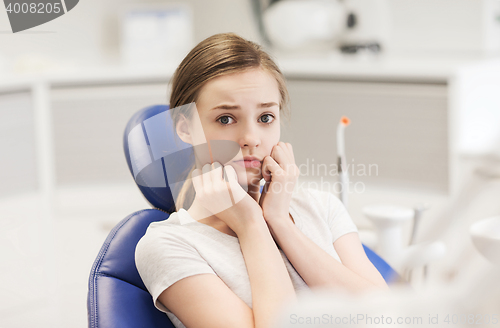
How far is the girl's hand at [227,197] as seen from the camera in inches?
18.5

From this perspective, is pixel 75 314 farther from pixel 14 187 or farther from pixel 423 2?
pixel 423 2

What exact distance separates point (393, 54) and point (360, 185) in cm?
53

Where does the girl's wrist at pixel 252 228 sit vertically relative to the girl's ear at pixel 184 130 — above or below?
below

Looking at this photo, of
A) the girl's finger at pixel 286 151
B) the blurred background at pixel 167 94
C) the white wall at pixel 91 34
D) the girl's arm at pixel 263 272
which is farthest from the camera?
the white wall at pixel 91 34

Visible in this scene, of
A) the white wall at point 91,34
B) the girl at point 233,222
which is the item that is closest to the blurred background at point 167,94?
the white wall at point 91,34

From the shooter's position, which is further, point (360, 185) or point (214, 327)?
point (360, 185)

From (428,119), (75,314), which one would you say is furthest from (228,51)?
(428,119)

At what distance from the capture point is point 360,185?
0.78 meters

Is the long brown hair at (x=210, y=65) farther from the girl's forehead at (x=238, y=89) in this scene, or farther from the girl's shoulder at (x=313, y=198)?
the girl's shoulder at (x=313, y=198)

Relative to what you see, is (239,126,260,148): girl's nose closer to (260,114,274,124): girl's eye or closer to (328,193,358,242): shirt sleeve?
(260,114,274,124): girl's eye

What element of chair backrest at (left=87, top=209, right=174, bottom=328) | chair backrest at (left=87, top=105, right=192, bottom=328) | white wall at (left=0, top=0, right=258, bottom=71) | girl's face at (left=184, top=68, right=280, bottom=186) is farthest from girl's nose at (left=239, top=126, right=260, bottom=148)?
white wall at (left=0, top=0, right=258, bottom=71)

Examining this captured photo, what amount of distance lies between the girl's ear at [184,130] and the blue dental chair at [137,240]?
0.6 inches

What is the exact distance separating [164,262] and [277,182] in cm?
15

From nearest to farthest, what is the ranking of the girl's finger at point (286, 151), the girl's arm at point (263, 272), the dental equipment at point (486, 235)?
the dental equipment at point (486, 235) < the girl's arm at point (263, 272) < the girl's finger at point (286, 151)
